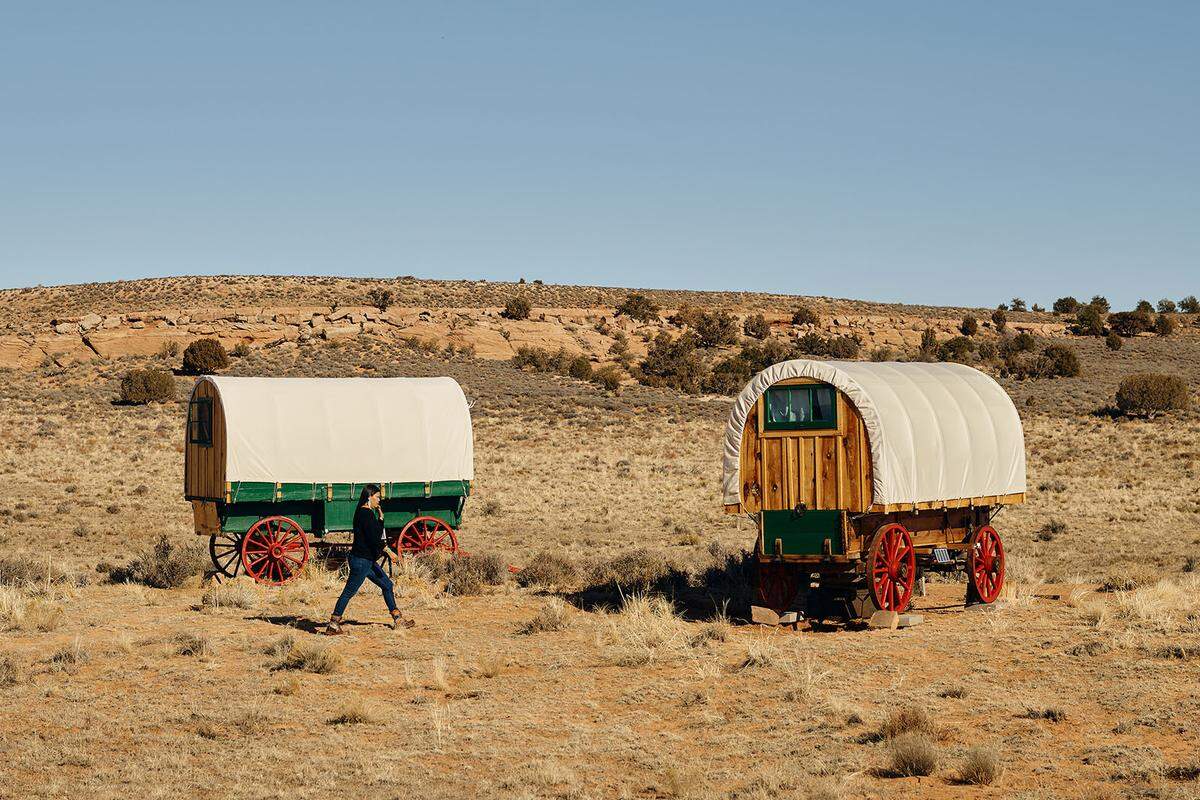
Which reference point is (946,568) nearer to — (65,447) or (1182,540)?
(1182,540)

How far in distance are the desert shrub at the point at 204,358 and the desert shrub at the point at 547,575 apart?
4268 cm

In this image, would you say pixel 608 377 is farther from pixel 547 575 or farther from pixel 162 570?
pixel 162 570

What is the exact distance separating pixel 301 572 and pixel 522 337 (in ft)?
167

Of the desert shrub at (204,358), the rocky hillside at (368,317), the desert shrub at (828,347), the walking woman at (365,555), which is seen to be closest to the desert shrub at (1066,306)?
the rocky hillside at (368,317)

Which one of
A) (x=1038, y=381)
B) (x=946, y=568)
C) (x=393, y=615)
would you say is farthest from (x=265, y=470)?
(x=1038, y=381)

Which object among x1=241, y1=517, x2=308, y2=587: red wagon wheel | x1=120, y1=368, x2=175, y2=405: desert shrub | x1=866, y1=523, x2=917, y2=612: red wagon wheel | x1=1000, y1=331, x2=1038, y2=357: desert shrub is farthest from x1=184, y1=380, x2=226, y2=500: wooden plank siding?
x1=1000, y1=331, x2=1038, y2=357: desert shrub

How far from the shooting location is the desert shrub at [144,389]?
51000mm

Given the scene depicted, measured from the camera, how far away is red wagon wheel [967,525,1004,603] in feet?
52.0

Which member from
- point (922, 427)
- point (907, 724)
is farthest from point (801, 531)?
point (907, 724)

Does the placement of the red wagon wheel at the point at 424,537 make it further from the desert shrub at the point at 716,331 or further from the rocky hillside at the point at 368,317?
the desert shrub at the point at 716,331

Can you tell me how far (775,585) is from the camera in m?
15.4

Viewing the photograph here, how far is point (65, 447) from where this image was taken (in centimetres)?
4016

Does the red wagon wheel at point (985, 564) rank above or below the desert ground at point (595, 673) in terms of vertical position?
above

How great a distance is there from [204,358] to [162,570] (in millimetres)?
41922
